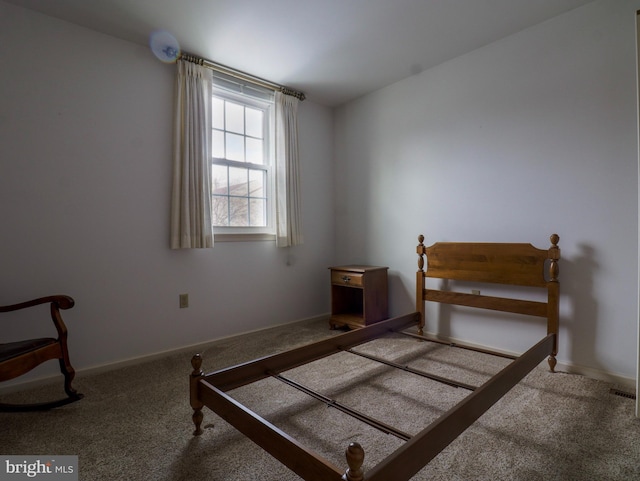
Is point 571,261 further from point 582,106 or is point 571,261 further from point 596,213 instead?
point 582,106

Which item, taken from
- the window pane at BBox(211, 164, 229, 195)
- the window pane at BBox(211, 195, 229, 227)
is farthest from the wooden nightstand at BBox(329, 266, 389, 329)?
the window pane at BBox(211, 164, 229, 195)

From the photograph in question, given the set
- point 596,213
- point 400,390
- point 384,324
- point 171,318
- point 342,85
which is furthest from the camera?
point 342,85

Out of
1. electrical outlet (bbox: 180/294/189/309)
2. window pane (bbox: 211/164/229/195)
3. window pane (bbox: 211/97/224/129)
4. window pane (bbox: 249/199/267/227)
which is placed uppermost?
window pane (bbox: 211/97/224/129)

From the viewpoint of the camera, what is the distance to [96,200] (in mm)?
2443

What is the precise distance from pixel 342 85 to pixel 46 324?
319 cm

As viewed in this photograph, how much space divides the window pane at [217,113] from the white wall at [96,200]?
41 centimetres

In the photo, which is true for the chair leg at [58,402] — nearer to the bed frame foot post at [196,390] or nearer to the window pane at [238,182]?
the bed frame foot post at [196,390]

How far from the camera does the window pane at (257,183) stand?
338cm

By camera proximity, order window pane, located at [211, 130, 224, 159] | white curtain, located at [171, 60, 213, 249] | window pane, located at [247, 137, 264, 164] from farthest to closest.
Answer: window pane, located at [247, 137, 264, 164]
window pane, located at [211, 130, 224, 159]
white curtain, located at [171, 60, 213, 249]

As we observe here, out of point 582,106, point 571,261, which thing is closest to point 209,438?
point 571,261

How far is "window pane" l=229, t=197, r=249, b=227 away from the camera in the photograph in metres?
3.23

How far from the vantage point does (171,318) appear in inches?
110

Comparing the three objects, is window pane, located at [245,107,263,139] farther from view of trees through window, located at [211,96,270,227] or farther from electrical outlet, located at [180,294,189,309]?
→ electrical outlet, located at [180,294,189,309]

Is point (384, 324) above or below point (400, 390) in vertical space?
above
